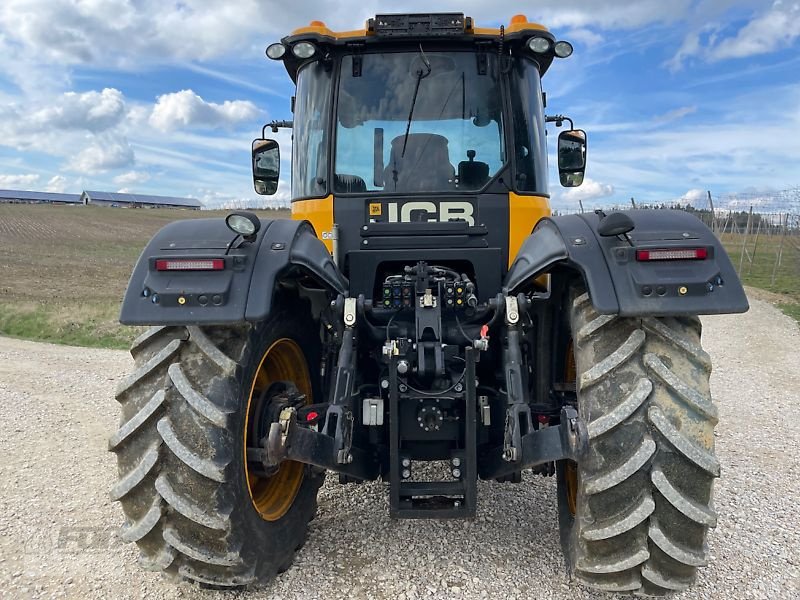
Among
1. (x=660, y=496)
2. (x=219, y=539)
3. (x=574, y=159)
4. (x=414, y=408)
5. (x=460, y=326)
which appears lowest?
(x=219, y=539)

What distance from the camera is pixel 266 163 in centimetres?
501

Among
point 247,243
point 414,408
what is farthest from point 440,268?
point 247,243

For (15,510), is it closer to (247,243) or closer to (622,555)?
(247,243)

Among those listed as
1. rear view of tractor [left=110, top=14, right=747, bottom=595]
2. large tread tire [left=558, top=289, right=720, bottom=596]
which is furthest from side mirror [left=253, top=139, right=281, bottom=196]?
large tread tire [left=558, top=289, right=720, bottom=596]

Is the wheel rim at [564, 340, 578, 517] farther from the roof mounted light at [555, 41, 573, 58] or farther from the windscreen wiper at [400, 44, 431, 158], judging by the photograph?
the roof mounted light at [555, 41, 573, 58]

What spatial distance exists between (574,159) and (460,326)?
2220 mm

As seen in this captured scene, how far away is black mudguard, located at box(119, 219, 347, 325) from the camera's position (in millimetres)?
2844

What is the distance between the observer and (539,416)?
3.48 metres

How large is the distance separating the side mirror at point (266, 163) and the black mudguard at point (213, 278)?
1.94 m

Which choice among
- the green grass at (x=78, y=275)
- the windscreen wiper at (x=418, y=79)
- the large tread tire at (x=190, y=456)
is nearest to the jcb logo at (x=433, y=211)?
the windscreen wiper at (x=418, y=79)

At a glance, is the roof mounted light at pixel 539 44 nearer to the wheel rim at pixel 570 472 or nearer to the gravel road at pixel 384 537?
the wheel rim at pixel 570 472

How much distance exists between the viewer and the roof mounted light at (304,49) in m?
3.99

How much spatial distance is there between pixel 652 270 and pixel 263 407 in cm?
205

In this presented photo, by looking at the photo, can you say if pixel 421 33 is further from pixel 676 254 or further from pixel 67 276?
pixel 67 276
